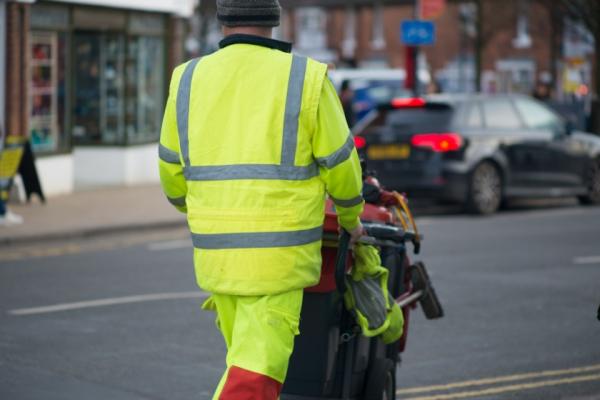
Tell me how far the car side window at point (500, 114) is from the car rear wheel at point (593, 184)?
1.54m

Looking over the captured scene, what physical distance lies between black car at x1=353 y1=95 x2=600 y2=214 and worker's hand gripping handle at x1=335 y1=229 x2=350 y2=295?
12680 mm

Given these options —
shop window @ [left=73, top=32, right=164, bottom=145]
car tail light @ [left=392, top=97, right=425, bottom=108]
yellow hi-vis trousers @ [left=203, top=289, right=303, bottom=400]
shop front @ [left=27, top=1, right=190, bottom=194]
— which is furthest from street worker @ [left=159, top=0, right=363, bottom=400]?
shop window @ [left=73, top=32, right=164, bottom=145]

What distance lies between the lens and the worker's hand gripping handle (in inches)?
221

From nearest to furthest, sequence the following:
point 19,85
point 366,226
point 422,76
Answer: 1. point 366,226
2. point 19,85
3. point 422,76

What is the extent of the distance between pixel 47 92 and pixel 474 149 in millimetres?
6524

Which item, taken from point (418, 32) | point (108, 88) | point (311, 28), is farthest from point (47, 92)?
point (311, 28)

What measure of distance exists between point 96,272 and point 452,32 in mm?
56827

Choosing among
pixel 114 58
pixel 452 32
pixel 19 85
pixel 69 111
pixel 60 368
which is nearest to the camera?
pixel 60 368

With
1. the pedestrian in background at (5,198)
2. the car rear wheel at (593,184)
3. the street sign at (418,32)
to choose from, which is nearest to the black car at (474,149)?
the car rear wheel at (593,184)

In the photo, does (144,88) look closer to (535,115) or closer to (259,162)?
(535,115)

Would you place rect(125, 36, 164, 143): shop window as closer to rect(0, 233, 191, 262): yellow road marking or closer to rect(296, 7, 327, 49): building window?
rect(0, 233, 191, 262): yellow road marking

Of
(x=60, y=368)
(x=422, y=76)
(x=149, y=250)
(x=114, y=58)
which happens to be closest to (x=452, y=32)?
(x=422, y=76)

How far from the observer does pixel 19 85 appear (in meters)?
20.0

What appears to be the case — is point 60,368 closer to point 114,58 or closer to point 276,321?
point 276,321
